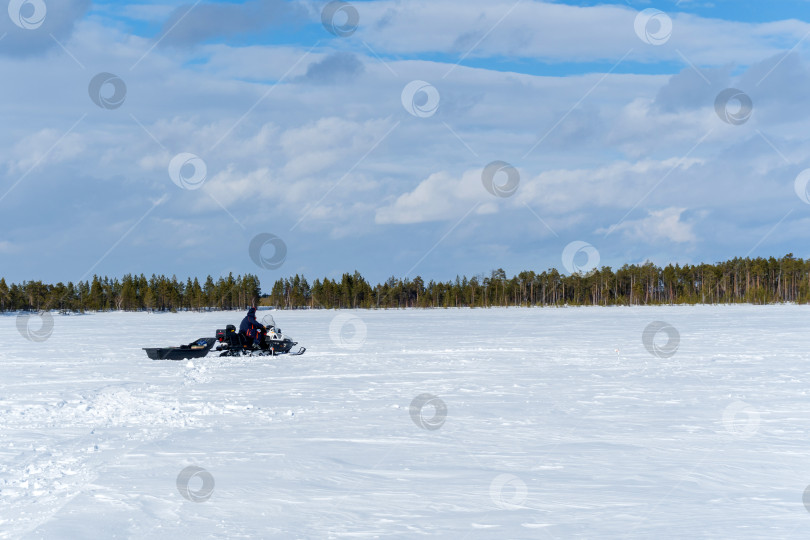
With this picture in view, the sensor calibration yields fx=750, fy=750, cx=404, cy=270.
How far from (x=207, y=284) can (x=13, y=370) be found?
154 meters

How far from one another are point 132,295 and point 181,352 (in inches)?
5467

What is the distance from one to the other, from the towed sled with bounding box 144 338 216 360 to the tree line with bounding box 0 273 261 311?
424ft

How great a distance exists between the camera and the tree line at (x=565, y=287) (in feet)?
552

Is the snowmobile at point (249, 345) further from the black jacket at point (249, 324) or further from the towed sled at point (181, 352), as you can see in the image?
the towed sled at point (181, 352)

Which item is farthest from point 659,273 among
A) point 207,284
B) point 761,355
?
point 761,355

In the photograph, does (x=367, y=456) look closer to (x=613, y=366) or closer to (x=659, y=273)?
(x=613, y=366)

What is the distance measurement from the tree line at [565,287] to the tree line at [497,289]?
223 millimetres

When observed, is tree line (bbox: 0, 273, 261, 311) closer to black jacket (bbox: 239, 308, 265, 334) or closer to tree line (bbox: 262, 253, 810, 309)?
tree line (bbox: 262, 253, 810, 309)

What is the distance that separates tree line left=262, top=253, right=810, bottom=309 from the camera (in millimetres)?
168375

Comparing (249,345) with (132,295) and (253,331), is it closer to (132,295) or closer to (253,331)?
(253,331)

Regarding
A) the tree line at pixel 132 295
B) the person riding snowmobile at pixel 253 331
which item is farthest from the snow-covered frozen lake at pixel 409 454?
the tree line at pixel 132 295

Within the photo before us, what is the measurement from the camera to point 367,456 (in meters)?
9.26

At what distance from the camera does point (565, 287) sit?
6890 inches

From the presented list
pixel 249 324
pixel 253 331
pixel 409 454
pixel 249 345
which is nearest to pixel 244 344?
pixel 249 345
